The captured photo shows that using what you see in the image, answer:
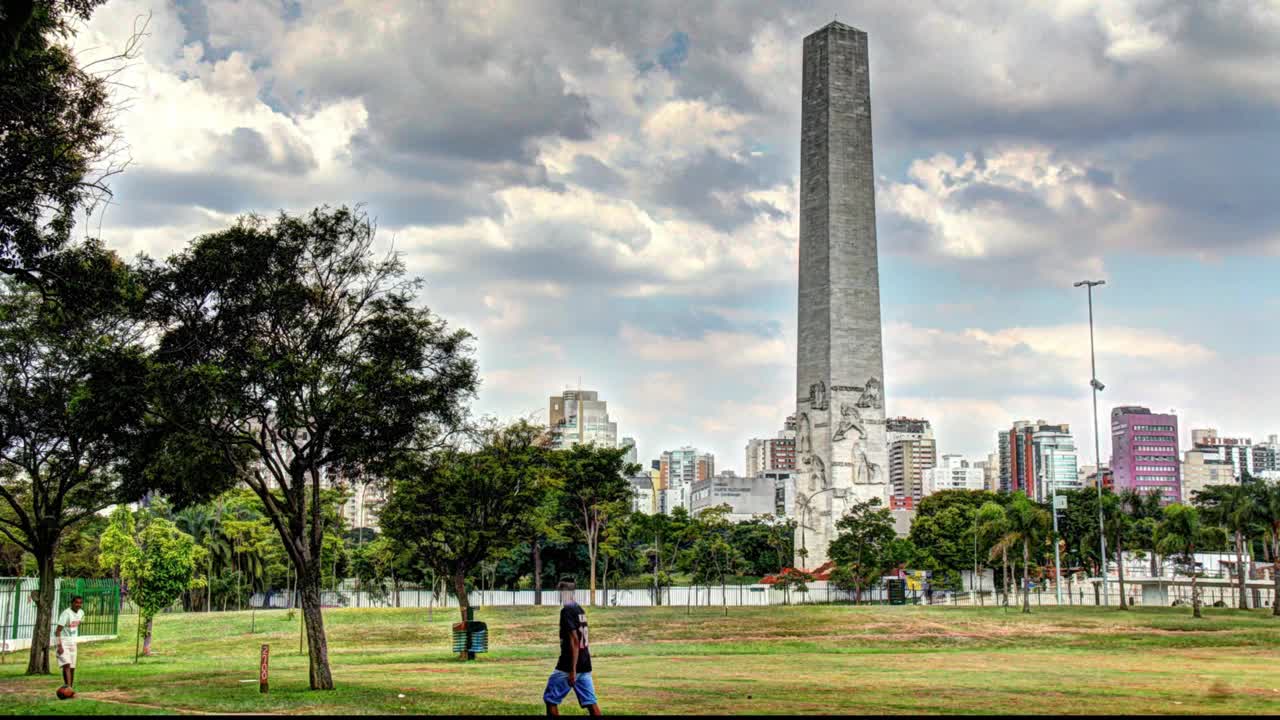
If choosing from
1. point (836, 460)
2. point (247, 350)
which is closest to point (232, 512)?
point (836, 460)

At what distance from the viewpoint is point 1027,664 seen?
3212 centimetres

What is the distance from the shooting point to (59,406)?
29.5m

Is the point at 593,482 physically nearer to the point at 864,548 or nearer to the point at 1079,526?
the point at 864,548

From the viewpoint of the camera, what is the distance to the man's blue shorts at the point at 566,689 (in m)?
16.0

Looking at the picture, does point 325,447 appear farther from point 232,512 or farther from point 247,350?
point 232,512

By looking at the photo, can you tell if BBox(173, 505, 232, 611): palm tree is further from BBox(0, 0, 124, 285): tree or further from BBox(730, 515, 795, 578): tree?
BBox(0, 0, 124, 285): tree

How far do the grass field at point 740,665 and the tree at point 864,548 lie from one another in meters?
14.4

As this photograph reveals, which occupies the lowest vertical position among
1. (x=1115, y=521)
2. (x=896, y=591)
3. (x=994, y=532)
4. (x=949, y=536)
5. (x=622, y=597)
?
(x=622, y=597)

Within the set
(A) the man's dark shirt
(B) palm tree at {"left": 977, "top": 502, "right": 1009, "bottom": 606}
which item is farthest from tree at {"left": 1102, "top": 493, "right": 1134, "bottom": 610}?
(A) the man's dark shirt

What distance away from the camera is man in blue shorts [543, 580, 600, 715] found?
51.3ft

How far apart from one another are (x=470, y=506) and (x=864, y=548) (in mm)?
35964

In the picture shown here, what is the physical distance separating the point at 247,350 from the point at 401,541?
81.9ft

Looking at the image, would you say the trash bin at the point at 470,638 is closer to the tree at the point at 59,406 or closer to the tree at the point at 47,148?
the tree at the point at 59,406

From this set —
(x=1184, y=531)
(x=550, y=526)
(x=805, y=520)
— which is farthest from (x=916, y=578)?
(x=550, y=526)
